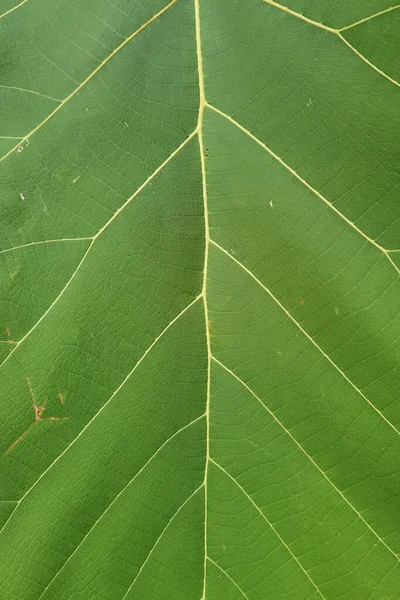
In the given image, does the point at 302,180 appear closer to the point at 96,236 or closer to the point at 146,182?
the point at 146,182

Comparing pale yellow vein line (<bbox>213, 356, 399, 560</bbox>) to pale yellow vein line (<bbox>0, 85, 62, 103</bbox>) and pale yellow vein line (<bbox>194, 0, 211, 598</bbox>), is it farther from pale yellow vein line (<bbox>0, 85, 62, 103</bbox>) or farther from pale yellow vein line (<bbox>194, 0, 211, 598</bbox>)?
pale yellow vein line (<bbox>0, 85, 62, 103</bbox>)

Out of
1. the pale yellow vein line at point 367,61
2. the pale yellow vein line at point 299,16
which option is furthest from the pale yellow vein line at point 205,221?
the pale yellow vein line at point 367,61

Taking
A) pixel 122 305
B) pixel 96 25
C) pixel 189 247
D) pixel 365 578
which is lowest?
pixel 365 578

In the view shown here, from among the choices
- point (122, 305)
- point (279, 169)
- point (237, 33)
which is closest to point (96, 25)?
point (237, 33)

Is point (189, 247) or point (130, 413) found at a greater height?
point (189, 247)

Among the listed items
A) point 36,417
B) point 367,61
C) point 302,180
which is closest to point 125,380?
point 36,417

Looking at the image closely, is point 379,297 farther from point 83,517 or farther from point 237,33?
point 83,517

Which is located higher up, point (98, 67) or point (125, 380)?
point (98, 67)
